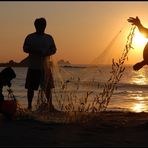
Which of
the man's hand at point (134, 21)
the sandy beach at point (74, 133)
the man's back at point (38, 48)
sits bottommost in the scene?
the sandy beach at point (74, 133)

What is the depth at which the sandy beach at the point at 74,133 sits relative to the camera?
657 centimetres

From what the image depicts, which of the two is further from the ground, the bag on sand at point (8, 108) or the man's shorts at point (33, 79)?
the man's shorts at point (33, 79)

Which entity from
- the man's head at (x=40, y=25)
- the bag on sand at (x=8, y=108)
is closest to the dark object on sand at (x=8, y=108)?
the bag on sand at (x=8, y=108)

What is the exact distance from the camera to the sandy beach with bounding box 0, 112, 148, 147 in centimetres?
657

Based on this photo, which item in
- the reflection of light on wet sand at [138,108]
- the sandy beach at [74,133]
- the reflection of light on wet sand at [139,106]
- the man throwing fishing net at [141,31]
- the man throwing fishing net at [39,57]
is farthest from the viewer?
the reflection of light on wet sand at [139,106]

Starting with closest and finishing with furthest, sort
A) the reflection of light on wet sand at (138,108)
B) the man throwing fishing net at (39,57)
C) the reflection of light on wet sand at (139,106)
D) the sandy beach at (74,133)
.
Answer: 1. the sandy beach at (74,133)
2. the man throwing fishing net at (39,57)
3. the reflection of light on wet sand at (138,108)
4. the reflection of light on wet sand at (139,106)

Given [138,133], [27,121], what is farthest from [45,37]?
[138,133]

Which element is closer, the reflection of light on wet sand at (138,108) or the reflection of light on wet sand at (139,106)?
the reflection of light on wet sand at (138,108)

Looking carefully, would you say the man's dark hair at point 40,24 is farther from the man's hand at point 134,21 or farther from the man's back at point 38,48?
the man's hand at point 134,21

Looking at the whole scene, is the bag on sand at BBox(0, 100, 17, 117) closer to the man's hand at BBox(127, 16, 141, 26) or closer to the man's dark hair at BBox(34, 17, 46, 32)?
the man's dark hair at BBox(34, 17, 46, 32)

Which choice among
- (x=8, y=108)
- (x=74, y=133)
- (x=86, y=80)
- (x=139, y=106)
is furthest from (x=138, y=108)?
(x=74, y=133)

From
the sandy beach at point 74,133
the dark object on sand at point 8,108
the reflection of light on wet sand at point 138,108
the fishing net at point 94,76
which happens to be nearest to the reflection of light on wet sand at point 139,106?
the reflection of light on wet sand at point 138,108

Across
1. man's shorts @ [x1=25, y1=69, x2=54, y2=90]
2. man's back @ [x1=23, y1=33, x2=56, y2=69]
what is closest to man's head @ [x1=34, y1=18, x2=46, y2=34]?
man's back @ [x1=23, y1=33, x2=56, y2=69]

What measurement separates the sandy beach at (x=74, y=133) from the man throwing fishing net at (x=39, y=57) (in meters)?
1.56
